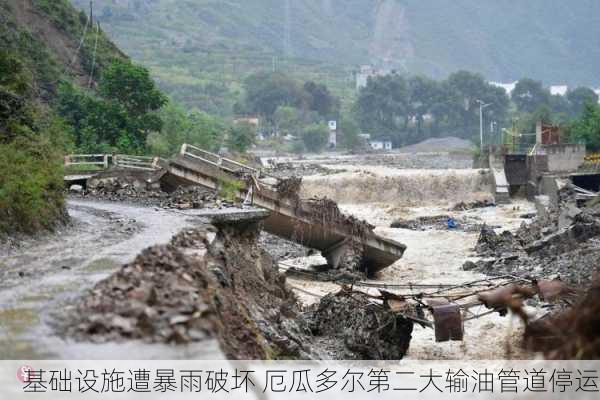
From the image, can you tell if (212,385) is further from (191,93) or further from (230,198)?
(191,93)

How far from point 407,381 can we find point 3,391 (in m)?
8.35

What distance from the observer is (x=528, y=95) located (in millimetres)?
186125

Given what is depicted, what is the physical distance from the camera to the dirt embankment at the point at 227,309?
37.5 ft

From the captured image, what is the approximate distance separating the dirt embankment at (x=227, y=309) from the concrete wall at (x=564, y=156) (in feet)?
143

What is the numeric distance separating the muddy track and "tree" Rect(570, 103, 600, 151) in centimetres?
5487

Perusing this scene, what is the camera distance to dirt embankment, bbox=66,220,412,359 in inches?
450

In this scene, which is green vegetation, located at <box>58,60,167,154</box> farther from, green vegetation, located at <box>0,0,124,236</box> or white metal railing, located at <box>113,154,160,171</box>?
white metal railing, located at <box>113,154,160,171</box>

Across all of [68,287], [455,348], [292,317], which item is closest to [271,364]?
[68,287]

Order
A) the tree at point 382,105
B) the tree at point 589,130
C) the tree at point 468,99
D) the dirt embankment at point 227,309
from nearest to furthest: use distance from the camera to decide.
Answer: the dirt embankment at point 227,309 → the tree at point 589,130 → the tree at point 382,105 → the tree at point 468,99

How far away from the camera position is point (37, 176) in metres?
23.1

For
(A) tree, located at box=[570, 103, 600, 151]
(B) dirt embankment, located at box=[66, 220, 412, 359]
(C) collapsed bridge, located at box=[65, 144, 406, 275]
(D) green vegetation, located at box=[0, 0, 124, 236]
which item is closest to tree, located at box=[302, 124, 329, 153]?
(A) tree, located at box=[570, 103, 600, 151]

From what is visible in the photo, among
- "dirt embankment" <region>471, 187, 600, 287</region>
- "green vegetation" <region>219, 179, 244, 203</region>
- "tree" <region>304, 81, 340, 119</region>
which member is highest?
"tree" <region>304, 81, 340, 119</region>

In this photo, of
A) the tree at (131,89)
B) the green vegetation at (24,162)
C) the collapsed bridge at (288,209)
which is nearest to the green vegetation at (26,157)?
the green vegetation at (24,162)

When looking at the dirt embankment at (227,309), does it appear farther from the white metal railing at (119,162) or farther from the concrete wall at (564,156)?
the concrete wall at (564,156)
